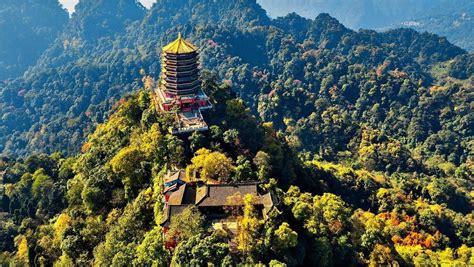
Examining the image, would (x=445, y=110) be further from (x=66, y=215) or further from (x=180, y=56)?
(x=66, y=215)

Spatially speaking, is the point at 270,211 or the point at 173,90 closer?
the point at 270,211

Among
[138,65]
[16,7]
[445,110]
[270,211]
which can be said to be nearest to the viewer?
[270,211]

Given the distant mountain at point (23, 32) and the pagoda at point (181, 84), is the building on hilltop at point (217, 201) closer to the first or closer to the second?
the pagoda at point (181, 84)

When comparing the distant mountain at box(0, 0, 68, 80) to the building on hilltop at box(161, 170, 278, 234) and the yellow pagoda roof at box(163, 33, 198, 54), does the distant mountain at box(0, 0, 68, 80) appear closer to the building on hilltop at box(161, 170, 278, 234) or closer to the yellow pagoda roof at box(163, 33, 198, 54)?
the yellow pagoda roof at box(163, 33, 198, 54)

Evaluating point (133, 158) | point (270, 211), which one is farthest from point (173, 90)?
point (270, 211)

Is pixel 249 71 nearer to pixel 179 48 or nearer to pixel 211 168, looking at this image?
pixel 179 48

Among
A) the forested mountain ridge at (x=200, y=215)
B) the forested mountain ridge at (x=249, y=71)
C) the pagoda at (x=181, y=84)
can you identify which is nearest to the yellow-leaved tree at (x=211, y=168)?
the forested mountain ridge at (x=200, y=215)

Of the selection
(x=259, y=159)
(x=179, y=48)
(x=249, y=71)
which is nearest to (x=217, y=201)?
(x=259, y=159)
